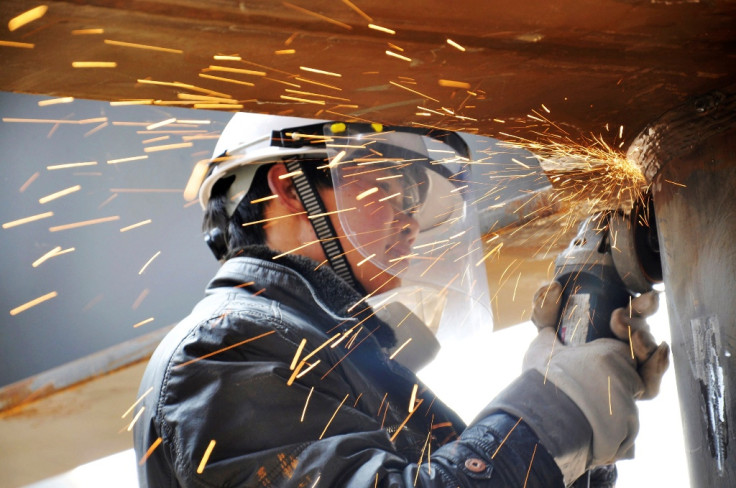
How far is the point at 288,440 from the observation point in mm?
1675

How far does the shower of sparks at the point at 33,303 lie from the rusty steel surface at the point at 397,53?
9.42 feet

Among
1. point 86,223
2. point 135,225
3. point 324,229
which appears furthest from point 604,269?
point 86,223

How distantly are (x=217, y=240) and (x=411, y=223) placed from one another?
54 cm

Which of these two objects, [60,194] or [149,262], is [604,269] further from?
[60,194]

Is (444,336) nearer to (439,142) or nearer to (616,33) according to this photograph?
(439,142)

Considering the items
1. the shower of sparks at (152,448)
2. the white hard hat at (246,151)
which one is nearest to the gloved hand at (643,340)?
the white hard hat at (246,151)

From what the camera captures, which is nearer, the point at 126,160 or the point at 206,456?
the point at 206,456

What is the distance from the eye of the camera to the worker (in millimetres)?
1672

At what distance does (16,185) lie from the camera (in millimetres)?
4031

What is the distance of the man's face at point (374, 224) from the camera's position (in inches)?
88.7

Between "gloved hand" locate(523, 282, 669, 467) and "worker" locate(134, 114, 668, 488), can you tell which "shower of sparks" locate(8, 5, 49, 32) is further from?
"gloved hand" locate(523, 282, 669, 467)

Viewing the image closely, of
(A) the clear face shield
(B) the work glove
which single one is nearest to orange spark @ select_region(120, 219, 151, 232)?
(A) the clear face shield

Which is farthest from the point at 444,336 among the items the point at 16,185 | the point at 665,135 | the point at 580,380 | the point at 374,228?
the point at 16,185

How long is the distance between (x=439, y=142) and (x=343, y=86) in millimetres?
1063
